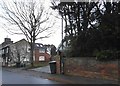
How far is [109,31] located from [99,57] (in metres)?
2.04

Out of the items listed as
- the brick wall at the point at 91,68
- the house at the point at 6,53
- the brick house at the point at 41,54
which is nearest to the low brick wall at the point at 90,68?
the brick wall at the point at 91,68

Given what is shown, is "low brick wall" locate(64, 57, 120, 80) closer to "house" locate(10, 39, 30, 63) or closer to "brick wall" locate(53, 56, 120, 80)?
"brick wall" locate(53, 56, 120, 80)

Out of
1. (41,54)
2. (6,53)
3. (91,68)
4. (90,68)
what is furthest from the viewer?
(41,54)

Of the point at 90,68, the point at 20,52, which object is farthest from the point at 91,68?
the point at 20,52

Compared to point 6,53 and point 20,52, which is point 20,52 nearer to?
point 20,52

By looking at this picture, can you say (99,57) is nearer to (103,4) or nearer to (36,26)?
(103,4)

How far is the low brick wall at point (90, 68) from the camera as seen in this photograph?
18.0 m

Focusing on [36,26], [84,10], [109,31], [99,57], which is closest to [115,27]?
[109,31]

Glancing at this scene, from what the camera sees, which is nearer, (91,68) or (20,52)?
(91,68)

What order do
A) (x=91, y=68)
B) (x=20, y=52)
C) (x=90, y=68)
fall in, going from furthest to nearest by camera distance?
(x=20, y=52)
(x=90, y=68)
(x=91, y=68)

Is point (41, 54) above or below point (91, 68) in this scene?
above

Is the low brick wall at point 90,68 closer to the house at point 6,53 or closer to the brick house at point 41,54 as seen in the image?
the house at point 6,53

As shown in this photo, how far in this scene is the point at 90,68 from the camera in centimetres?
2034

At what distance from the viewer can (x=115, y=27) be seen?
1870 cm
